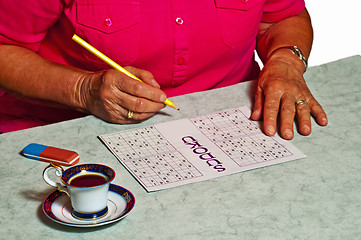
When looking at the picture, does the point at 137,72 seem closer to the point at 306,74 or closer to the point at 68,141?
the point at 68,141

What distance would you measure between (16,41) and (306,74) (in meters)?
1.04

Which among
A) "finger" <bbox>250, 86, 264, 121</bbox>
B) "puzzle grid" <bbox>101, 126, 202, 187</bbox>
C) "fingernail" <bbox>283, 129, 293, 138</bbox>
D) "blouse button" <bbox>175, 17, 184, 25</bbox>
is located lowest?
"fingernail" <bbox>283, 129, 293, 138</bbox>

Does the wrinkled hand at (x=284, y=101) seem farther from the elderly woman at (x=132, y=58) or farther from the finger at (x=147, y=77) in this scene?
the finger at (x=147, y=77)

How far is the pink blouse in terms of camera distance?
1934 millimetres

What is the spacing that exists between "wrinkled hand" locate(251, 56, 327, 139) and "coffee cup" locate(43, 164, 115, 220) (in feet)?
2.05

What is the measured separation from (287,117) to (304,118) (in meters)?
0.05

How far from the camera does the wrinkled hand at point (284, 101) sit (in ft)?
5.87

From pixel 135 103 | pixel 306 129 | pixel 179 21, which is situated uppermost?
pixel 179 21

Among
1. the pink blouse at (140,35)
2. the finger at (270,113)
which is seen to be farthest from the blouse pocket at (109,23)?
the finger at (270,113)

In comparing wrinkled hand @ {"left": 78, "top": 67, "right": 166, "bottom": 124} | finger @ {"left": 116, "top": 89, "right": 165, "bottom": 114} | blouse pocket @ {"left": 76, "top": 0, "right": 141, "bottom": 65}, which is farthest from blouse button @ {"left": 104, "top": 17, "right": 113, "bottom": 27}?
finger @ {"left": 116, "top": 89, "right": 165, "bottom": 114}

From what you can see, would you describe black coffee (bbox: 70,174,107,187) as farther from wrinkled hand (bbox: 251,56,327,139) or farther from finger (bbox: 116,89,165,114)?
wrinkled hand (bbox: 251,56,327,139)

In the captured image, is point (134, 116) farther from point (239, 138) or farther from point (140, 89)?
point (239, 138)

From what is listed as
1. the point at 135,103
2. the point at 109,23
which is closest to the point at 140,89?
the point at 135,103

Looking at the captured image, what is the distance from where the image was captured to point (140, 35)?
1972 millimetres
